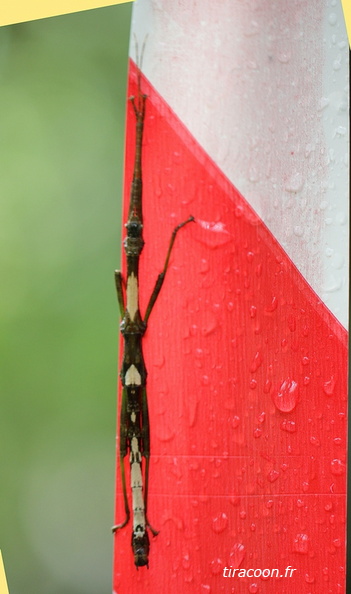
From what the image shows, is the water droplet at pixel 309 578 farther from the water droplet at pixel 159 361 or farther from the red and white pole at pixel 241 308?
the water droplet at pixel 159 361

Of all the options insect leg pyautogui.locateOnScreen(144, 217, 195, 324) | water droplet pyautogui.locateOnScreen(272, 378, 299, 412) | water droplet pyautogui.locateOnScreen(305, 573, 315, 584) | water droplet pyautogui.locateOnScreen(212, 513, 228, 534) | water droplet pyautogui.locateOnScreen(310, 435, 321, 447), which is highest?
insect leg pyautogui.locateOnScreen(144, 217, 195, 324)

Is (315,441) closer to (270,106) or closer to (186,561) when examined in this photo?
(186,561)

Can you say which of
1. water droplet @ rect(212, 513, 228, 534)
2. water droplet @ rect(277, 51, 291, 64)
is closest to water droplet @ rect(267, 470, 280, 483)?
water droplet @ rect(212, 513, 228, 534)

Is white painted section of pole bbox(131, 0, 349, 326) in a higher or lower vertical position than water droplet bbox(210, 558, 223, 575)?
higher


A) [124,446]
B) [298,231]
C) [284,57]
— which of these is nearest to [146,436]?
[124,446]

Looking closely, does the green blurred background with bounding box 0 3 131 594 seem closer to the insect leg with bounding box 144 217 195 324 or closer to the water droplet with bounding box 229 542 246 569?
the insect leg with bounding box 144 217 195 324

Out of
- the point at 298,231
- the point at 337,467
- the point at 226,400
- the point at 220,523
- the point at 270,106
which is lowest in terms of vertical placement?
the point at 220,523
